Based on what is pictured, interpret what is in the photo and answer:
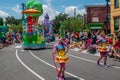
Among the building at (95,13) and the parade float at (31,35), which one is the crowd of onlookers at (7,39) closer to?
the parade float at (31,35)

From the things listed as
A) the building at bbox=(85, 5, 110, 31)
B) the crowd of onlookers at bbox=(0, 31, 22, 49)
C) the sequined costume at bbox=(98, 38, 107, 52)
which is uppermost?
the building at bbox=(85, 5, 110, 31)

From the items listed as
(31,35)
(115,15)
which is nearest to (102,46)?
(115,15)

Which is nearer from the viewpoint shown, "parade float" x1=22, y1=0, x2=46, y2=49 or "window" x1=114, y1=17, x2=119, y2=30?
"window" x1=114, y1=17, x2=119, y2=30

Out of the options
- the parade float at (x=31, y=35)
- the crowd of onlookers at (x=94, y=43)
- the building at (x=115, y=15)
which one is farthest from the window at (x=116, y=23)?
the parade float at (x=31, y=35)

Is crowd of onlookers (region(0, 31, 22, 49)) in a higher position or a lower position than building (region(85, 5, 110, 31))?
lower

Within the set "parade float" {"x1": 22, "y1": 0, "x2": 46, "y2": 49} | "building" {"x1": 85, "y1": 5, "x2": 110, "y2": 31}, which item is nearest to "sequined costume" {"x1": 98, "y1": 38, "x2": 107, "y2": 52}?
"parade float" {"x1": 22, "y1": 0, "x2": 46, "y2": 49}

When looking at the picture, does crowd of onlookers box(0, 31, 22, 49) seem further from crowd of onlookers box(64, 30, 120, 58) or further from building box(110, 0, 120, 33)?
building box(110, 0, 120, 33)

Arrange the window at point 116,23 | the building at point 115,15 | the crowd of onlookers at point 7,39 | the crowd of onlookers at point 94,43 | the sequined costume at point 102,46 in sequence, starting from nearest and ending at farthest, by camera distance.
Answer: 1. the sequined costume at point 102,46
2. the crowd of onlookers at point 94,43
3. the building at point 115,15
4. the window at point 116,23
5. the crowd of onlookers at point 7,39

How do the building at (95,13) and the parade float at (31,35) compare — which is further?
the building at (95,13)

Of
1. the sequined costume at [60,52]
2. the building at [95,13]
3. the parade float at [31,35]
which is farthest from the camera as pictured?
the building at [95,13]

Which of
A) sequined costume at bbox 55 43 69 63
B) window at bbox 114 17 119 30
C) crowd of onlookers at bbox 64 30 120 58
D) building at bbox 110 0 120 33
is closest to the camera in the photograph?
sequined costume at bbox 55 43 69 63

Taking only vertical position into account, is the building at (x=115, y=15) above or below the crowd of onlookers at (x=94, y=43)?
above

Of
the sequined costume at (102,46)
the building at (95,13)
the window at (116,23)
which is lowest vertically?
the sequined costume at (102,46)

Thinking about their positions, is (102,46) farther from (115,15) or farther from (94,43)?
(115,15)
